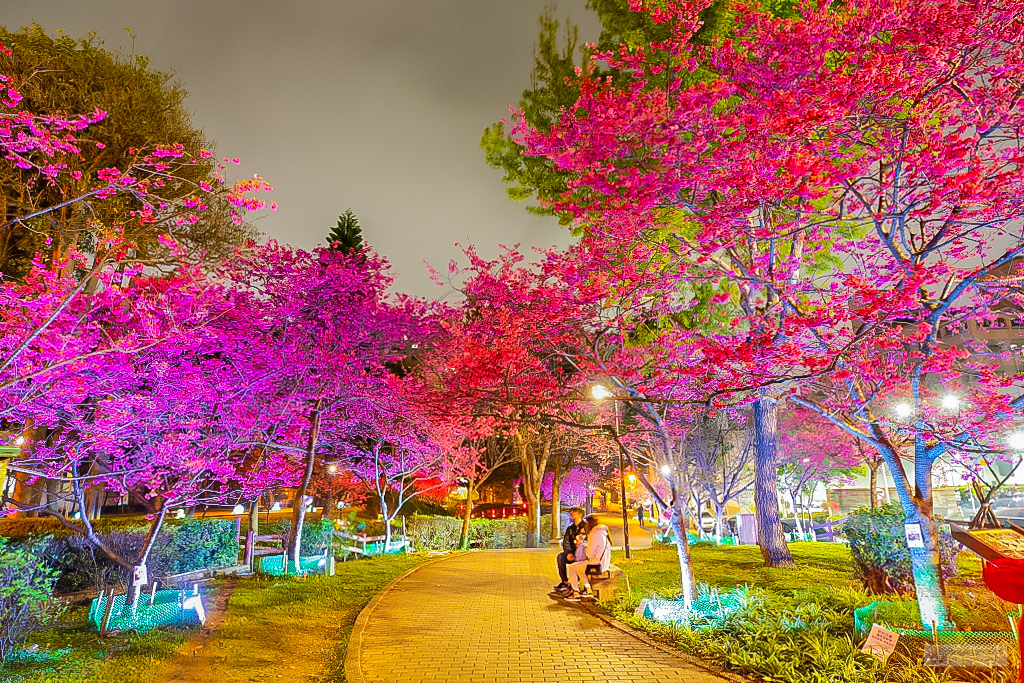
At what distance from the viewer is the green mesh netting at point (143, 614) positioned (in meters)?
7.85

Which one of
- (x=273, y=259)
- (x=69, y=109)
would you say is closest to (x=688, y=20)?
(x=273, y=259)

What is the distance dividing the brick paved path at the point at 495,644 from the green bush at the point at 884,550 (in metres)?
4.63

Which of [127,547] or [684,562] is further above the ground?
[127,547]

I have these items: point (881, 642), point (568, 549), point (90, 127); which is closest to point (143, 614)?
point (568, 549)

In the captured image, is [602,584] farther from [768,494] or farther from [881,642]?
[768,494]

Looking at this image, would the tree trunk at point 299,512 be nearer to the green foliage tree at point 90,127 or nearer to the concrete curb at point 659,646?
the green foliage tree at point 90,127

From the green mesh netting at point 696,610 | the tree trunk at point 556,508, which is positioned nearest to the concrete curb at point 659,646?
the green mesh netting at point 696,610

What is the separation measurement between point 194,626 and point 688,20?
12243mm

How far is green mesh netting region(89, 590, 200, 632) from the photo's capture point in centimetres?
785

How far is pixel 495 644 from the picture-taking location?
748 cm

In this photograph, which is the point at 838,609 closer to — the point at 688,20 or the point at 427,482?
the point at 688,20

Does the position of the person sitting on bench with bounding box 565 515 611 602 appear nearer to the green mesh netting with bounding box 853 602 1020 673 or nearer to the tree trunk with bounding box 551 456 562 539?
the green mesh netting with bounding box 853 602 1020 673

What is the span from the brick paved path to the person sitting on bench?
1.66 ft

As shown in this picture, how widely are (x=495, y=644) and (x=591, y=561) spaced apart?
133 inches
